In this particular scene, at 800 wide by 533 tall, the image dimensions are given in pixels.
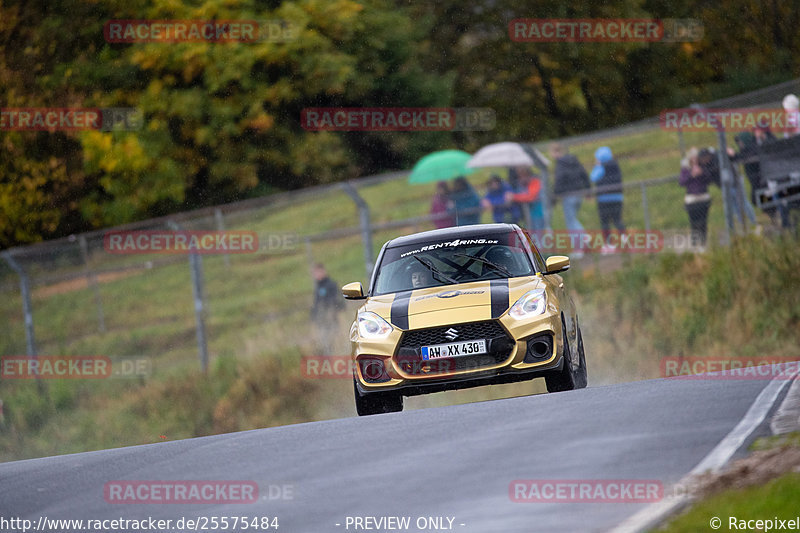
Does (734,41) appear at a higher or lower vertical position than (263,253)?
higher

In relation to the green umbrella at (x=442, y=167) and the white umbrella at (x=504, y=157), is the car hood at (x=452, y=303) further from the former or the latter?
the green umbrella at (x=442, y=167)

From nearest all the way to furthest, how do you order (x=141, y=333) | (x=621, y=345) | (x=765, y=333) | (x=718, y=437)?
(x=718, y=437) < (x=765, y=333) < (x=621, y=345) < (x=141, y=333)

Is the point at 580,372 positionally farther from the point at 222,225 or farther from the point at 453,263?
the point at 222,225

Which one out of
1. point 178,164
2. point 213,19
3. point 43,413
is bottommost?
point 43,413

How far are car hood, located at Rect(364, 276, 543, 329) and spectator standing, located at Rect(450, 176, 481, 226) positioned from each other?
31.3 feet

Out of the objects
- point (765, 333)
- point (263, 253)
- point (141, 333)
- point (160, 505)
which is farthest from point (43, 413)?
point (160, 505)

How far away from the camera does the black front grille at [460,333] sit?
Result: 1155 centimetres

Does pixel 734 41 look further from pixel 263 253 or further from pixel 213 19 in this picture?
pixel 263 253

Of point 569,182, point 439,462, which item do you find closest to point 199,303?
point 569,182

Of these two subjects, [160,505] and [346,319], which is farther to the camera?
[346,319]

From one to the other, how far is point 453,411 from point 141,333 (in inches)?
653

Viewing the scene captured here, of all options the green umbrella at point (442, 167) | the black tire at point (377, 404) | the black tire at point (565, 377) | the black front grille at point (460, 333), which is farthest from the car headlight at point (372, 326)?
the green umbrella at point (442, 167)

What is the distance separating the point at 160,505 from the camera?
376 inches

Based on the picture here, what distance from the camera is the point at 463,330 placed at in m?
11.6
